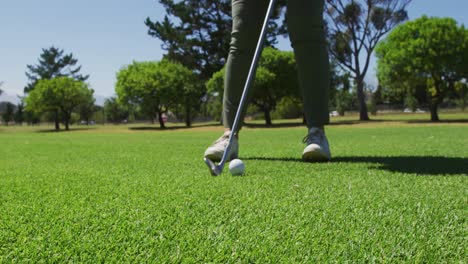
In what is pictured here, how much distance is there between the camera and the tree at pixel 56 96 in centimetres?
4084

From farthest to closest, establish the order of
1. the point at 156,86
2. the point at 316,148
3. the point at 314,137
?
the point at 156,86
the point at 314,137
the point at 316,148

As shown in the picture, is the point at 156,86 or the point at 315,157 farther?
the point at 156,86

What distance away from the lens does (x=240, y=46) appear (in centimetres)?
342

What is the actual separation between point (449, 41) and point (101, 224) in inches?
1115

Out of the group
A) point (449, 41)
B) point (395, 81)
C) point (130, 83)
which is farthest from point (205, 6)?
Answer: point (449, 41)

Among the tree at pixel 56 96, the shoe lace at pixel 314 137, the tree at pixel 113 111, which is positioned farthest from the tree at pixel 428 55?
the tree at pixel 113 111

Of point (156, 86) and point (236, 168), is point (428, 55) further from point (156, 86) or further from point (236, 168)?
point (236, 168)

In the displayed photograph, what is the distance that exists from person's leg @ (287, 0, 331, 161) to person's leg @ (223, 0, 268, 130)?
28 centimetres

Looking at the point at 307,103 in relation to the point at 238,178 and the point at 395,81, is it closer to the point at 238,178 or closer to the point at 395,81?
the point at 238,178

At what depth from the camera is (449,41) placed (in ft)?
83.8

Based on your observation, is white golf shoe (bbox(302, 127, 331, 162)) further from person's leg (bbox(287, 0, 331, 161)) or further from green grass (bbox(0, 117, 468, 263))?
green grass (bbox(0, 117, 468, 263))

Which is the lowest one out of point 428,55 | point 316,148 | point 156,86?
point 316,148

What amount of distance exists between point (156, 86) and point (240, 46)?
32.6 meters

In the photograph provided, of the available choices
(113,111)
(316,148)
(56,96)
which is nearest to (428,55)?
(316,148)
